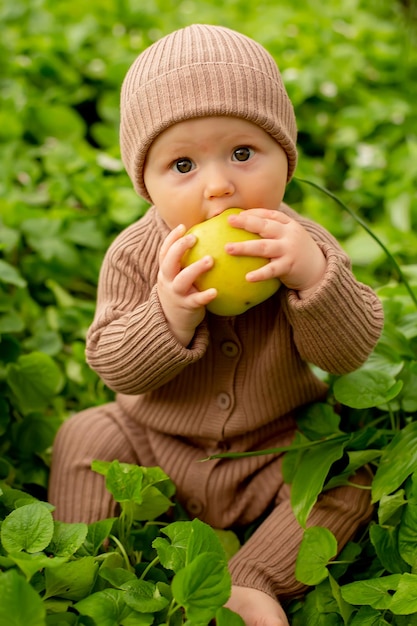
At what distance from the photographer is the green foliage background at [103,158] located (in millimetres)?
1337

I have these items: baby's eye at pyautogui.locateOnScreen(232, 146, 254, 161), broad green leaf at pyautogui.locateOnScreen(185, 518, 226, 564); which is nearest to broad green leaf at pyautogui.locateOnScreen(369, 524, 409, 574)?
broad green leaf at pyautogui.locateOnScreen(185, 518, 226, 564)

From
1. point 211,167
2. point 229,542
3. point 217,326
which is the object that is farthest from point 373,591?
point 211,167

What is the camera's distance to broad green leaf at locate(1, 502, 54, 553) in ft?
2.94

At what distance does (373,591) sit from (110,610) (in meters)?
0.30

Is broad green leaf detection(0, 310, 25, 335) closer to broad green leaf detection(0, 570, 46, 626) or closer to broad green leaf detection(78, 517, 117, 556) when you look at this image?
broad green leaf detection(78, 517, 117, 556)

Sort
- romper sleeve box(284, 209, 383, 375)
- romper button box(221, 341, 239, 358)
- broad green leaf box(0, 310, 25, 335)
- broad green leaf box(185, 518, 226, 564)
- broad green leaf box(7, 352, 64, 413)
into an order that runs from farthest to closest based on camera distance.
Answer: broad green leaf box(0, 310, 25, 335)
broad green leaf box(7, 352, 64, 413)
romper button box(221, 341, 239, 358)
romper sleeve box(284, 209, 383, 375)
broad green leaf box(185, 518, 226, 564)

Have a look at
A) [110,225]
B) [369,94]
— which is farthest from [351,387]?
[369,94]

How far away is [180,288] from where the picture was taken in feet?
3.11

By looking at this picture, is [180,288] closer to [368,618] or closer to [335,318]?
[335,318]

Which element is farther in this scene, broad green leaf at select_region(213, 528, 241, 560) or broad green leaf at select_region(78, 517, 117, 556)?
broad green leaf at select_region(213, 528, 241, 560)

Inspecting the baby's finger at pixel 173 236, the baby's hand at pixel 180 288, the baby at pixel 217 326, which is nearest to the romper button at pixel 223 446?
the baby at pixel 217 326

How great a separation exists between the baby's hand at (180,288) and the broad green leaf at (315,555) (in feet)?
0.95

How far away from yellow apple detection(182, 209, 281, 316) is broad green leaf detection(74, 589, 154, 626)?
0.34 metres

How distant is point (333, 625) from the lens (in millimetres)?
1021
